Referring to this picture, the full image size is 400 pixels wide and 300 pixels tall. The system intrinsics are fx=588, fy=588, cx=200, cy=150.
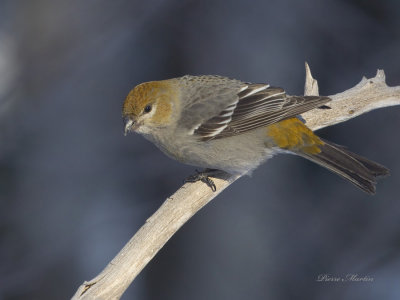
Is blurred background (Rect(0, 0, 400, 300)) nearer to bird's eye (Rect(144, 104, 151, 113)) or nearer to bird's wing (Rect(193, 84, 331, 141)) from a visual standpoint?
bird's wing (Rect(193, 84, 331, 141))

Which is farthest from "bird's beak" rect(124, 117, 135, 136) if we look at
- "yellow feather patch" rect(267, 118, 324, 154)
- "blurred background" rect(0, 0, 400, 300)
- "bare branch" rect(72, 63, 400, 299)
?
"blurred background" rect(0, 0, 400, 300)

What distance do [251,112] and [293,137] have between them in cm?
41

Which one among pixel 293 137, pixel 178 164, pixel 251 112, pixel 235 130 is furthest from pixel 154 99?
pixel 178 164

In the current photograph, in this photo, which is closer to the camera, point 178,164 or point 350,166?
point 350,166

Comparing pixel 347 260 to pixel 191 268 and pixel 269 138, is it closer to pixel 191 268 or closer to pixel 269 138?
pixel 191 268

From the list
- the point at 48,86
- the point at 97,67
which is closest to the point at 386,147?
the point at 97,67

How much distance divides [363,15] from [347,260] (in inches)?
120

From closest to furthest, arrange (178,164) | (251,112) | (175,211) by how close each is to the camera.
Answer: (175,211) → (251,112) → (178,164)

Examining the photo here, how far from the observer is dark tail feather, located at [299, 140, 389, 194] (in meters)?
4.60

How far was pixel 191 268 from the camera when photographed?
20.6 feet

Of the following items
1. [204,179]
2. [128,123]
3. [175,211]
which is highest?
[128,123]

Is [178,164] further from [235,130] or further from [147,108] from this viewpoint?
[147,108]

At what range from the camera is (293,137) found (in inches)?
188

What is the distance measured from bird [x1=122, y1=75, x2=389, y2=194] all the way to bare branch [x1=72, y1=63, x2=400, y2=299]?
0.76 feet
